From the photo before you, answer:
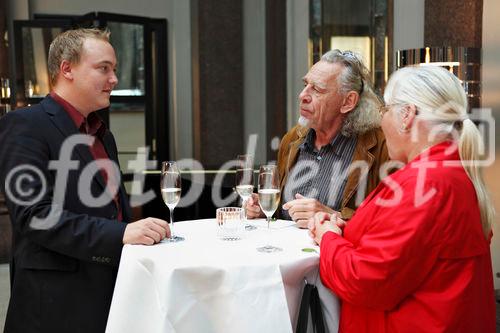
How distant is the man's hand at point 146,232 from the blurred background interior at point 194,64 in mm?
3988

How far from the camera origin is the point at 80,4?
7.98 m

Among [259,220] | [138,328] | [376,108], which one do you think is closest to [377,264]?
[138,328]

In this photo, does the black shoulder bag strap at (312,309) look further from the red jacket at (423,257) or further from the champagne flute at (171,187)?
the champagne flute at (171,187)

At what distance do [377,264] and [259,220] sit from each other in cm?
87

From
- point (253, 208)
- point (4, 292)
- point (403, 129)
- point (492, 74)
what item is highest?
point (492, 74)

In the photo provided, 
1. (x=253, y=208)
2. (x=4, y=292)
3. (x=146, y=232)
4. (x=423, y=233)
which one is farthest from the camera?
(x=4, y=292)

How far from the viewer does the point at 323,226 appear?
177 centimetres

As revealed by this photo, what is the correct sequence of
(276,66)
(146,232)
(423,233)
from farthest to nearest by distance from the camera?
(276,66) < (146,232) < (423,233)

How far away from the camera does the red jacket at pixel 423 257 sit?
1.41m

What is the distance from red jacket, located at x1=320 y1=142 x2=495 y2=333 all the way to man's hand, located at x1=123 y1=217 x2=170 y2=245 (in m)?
0.55

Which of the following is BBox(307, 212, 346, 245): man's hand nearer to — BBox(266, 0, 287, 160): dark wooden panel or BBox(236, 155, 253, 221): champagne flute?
BBox(236, 155, 253, 221): champagne flute

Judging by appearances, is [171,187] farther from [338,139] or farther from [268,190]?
[338,139]

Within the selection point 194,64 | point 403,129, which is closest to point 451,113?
point 403,129

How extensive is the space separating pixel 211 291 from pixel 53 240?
1.81ft
